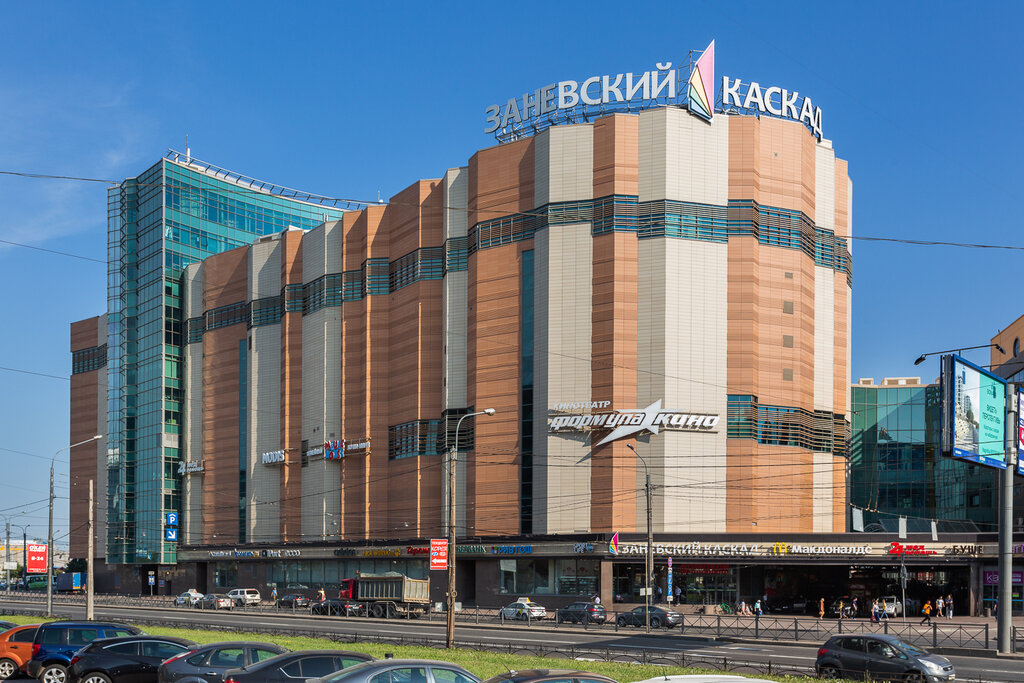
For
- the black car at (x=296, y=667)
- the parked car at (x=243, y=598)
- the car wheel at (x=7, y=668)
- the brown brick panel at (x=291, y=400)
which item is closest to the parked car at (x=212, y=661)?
the black car at (x=296, y=667)

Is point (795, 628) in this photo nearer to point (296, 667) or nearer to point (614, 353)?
point (296, 667)

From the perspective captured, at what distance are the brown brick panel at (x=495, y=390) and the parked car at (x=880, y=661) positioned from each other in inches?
2064

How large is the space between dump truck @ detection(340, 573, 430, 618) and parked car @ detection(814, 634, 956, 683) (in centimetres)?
4426

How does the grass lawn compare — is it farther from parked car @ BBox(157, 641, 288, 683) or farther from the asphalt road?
parked car @ BBox(157, 641, 288, 683)

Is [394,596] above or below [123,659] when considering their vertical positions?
below

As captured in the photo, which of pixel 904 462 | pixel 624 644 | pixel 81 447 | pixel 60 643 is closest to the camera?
pixel 60 643

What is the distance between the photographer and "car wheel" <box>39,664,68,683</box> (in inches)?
1187

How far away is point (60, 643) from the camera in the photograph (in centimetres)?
3077

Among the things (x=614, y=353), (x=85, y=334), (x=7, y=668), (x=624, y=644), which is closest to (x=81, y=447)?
(x=85, y=334)

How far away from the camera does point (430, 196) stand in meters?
99.0

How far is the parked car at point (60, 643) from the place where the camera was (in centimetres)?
3020

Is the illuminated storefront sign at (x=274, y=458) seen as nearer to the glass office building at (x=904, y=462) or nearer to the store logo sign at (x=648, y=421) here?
the store logo sign at (x=648, y=421)

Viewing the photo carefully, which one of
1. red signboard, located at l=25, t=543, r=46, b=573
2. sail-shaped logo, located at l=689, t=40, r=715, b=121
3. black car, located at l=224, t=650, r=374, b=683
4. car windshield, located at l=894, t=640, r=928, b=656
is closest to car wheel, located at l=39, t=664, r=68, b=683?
black car, located at l=224, t=650, r=374, b=683

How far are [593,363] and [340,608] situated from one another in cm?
2725
